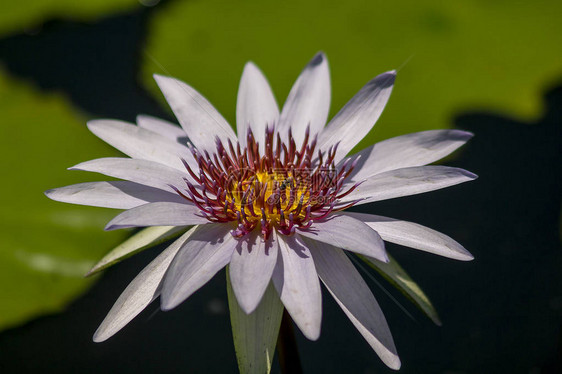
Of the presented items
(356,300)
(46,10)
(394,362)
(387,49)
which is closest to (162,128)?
(356,300)

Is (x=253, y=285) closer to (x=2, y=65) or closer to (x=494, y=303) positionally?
(x=494, y=303)

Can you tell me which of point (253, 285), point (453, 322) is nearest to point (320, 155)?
point (253, 285)

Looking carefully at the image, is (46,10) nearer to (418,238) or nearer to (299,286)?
(299,286)

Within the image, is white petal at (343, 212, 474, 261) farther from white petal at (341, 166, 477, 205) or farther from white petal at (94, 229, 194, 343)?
white petal at (94, 229, 194, 343)

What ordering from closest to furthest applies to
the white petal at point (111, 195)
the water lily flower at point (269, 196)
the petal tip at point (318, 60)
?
the water lily flower at point (269, 196), the white petal at point (111, 195), the petal tip at point (318, 60)

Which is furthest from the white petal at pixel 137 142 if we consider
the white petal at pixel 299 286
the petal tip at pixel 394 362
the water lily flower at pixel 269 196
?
the petal tip at pixel 394 362

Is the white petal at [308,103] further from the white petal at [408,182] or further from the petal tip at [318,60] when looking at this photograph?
the white petal at [408,182]
